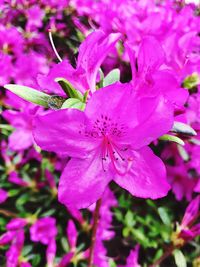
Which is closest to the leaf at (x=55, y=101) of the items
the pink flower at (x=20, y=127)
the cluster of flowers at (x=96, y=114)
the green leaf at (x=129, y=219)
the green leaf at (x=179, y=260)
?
the cluster of flowers at (x=96, y=114)

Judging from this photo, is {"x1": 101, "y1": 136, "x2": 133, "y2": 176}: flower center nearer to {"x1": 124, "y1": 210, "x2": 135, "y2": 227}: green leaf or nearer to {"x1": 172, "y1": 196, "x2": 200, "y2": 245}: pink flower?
{"x1": 172, "y1": 196, "x2": 200, "y2": 245}: pink flower

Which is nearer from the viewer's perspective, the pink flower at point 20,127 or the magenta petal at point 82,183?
the magenta petal at point 82,183

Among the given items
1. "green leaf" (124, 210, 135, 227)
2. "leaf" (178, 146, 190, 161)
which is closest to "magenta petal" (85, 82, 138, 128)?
"leaf" (178, 146, 190, 161)

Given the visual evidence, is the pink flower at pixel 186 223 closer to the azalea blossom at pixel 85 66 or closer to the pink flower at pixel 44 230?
the pink flower at pixel 44 230

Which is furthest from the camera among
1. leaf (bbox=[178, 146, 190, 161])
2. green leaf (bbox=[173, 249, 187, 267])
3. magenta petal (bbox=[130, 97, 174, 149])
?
leaf (bbox=[178, 146, 190, 161])

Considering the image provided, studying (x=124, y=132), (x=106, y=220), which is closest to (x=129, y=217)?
(x=106, y=220)

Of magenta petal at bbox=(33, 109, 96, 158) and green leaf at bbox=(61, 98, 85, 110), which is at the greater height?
green leaf at bbox=(61, 98, 85, 110)
